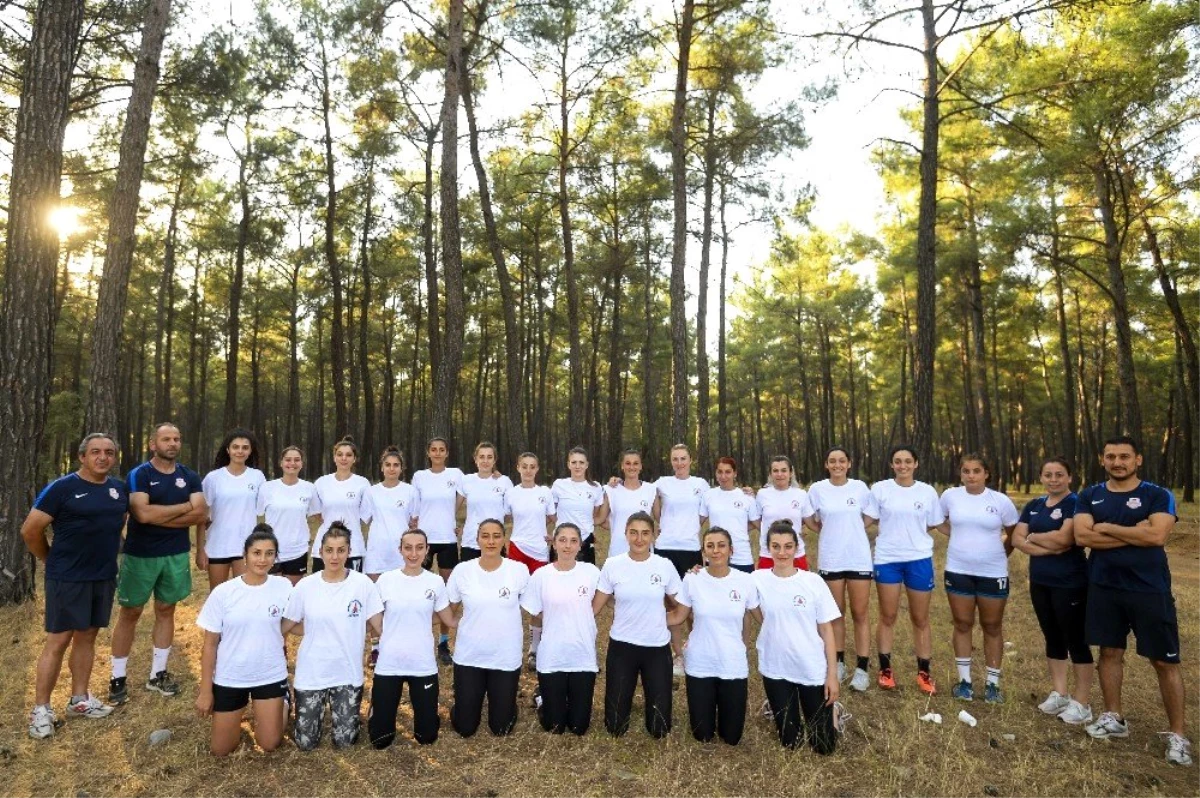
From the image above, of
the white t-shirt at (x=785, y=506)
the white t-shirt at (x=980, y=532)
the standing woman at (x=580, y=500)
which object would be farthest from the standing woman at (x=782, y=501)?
the standing woman at (x=580, y=500)

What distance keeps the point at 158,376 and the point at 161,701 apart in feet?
83.6

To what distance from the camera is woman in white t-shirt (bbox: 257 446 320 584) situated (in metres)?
6.13

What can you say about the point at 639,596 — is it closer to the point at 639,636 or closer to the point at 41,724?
the point at 639,636

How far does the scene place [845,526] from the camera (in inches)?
245

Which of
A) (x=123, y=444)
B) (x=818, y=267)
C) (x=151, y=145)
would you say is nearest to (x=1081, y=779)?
(x=151, y=145)

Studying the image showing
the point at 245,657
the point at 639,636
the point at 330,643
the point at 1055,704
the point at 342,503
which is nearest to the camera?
the point at 245,657

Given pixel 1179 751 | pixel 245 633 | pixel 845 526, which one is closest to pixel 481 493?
pixel 245 633

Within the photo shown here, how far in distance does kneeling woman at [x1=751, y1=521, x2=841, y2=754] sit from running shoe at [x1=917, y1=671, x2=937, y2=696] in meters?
1.65

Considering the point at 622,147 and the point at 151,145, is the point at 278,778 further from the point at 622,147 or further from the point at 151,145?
the point at 151,145

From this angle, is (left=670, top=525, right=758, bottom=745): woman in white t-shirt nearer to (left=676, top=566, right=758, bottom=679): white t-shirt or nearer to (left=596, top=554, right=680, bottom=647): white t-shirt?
(left=676, top=566, right=758, bottom=679): white t-shirt

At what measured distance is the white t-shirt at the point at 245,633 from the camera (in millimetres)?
4465

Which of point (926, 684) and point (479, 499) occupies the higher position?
point (479, 499)

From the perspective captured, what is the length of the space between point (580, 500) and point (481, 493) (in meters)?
1.07

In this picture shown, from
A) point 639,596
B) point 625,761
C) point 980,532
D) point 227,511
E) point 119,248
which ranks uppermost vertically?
point 119,248
